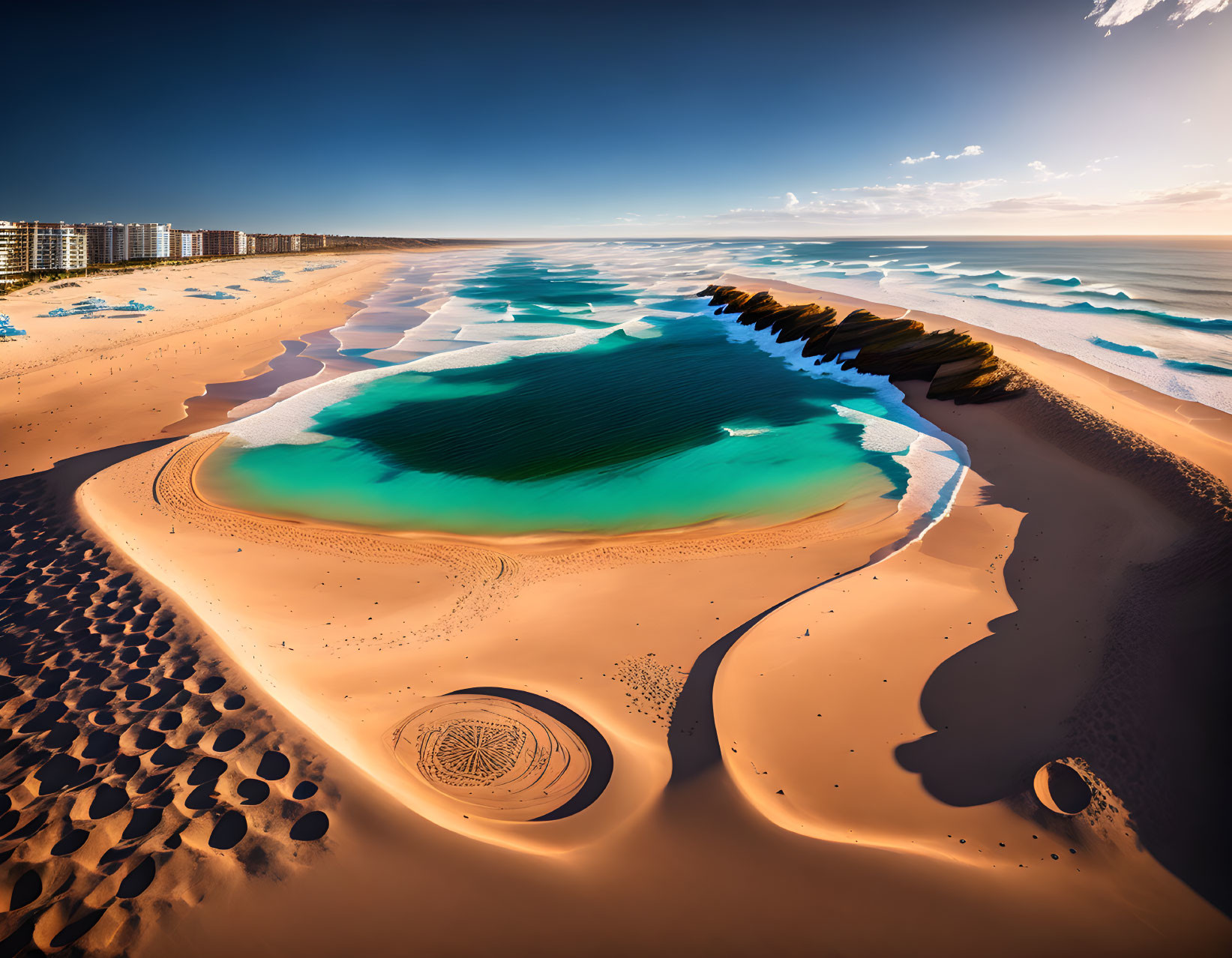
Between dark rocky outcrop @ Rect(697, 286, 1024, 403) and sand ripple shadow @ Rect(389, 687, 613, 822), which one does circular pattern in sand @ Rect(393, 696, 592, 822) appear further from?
dark rocky outcrop @ Rect(697, 286, 1024, 403)

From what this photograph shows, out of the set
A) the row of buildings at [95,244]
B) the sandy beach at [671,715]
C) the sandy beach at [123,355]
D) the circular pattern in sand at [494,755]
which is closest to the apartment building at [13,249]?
the row of buildings at [95,244]

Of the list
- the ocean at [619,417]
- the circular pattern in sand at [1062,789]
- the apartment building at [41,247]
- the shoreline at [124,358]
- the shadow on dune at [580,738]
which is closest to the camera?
the shadow on dune at [580,738]

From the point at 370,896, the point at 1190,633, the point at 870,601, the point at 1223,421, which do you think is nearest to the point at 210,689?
the point at 370,896

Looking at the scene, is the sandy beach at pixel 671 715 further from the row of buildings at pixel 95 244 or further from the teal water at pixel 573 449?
the row of buildings at pixel 95 244

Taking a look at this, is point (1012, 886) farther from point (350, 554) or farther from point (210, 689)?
point (350, 554)

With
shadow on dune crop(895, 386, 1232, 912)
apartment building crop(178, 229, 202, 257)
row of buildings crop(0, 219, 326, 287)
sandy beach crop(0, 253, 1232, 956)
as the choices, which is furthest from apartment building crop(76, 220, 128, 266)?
shadow on dune crop(895, 386, 1232, 912)

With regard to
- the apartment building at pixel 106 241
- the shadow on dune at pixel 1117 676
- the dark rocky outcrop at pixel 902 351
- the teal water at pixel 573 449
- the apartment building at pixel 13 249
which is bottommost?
the shadow on dune at pixel 1117 676

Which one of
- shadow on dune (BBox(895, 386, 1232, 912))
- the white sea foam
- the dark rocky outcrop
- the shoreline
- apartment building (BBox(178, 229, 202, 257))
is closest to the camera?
shadow on dune (BBox(895, 386, 1232, 912))
